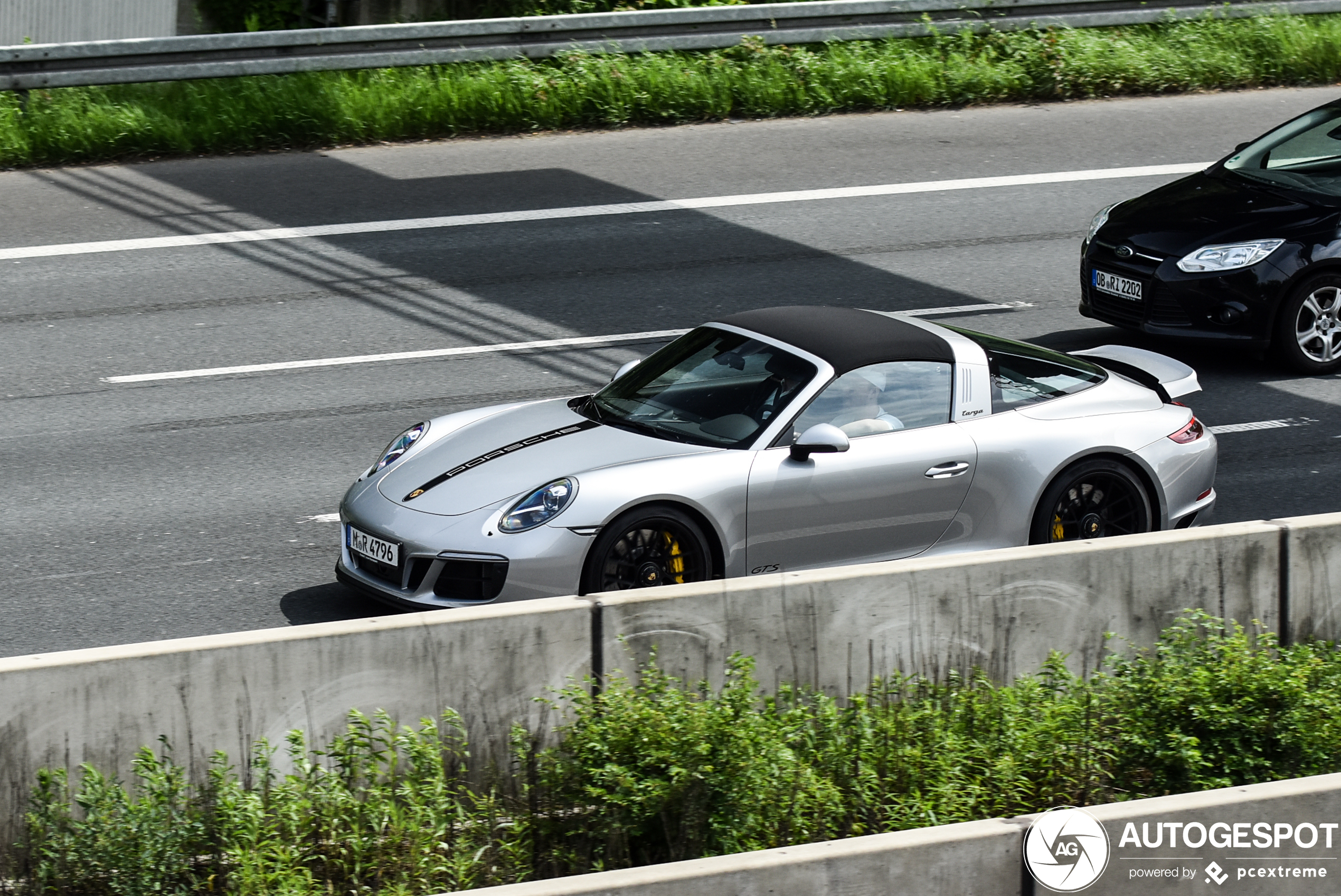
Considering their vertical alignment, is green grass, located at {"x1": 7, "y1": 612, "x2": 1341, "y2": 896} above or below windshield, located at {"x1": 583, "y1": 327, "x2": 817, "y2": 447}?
below

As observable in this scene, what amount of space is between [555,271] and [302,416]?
330 centimetres

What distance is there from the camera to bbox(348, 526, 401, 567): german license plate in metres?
7.00

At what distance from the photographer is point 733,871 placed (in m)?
4.41

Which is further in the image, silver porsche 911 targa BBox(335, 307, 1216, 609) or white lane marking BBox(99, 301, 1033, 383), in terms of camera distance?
white lane marking BBox(99, 301, 1033, 383)

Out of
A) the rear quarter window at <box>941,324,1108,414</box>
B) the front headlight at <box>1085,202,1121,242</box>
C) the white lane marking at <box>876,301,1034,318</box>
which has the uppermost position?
the front headlight at <box>1085,202,1121,242</box>

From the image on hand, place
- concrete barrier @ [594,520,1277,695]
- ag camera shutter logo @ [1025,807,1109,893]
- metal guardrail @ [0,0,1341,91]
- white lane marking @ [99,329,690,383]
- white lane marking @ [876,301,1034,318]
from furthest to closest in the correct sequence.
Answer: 1. metal guardrail @ [0,0,1341,91]
2. white lane marking @ [876,301,1034,318]
3. white lane marking @ [99,329,690,383]
4. concrete barrier @ [594,520,1277,695]
5. ag camera shutter logo @ [1025,807,1109,893]

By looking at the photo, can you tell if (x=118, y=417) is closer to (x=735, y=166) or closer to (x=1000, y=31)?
(x=735, y=166)

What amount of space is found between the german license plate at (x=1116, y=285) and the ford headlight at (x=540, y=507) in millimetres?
5411

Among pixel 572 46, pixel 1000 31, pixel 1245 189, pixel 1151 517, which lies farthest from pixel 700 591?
pixel 1000 31

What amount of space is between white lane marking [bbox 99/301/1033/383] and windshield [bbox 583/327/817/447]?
2737 mm

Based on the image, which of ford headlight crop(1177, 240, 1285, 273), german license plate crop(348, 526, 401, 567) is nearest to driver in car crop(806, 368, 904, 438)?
german license plate crop(348, 526, 401, 567)

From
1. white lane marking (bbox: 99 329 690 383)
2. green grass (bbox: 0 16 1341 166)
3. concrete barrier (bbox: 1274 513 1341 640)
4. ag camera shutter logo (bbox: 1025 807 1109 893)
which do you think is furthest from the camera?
green grass (bbox: 0 16 1341 166)

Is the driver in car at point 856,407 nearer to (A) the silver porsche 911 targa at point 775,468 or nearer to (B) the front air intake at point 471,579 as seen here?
(A) the silver porsche 911 targa at point 775,468

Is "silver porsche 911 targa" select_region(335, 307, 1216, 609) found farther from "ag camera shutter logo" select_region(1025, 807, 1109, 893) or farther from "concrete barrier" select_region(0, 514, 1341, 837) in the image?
"ag camera shutter logo" select_region(1025, 807, 1109, 893)
